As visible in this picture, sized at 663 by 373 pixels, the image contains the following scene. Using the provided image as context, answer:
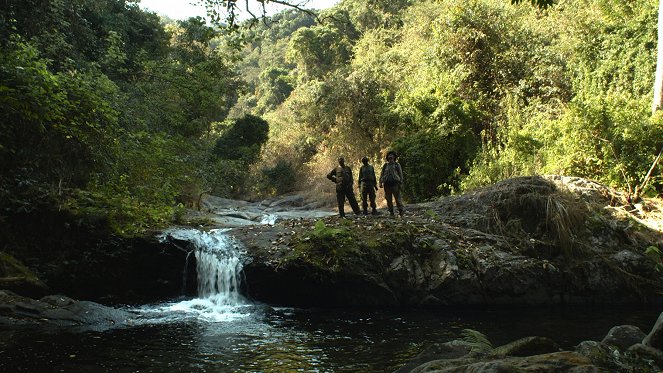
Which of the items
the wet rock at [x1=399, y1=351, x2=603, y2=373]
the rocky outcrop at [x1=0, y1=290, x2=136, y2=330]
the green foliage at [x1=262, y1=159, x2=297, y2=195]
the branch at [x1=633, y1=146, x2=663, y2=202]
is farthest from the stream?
the green foliage at [x1=262, y1=159, x2=297, y2=195]

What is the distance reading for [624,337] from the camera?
237 inches

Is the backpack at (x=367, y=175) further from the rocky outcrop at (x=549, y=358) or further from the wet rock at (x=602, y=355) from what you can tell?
the wet rock at (x=602, y=355)

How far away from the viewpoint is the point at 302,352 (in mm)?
7832

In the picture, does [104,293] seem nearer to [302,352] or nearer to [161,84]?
[302,352]

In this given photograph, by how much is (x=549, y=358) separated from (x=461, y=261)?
291 inches

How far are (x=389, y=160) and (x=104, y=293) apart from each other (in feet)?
24.9

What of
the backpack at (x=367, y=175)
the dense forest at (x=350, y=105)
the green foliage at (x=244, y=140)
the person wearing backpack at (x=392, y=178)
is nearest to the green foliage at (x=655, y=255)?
the dense forest at (x=350, y=105)

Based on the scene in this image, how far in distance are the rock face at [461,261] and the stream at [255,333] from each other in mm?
431

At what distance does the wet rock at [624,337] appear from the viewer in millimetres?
5922

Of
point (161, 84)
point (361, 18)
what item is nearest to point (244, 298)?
point (161, 84)

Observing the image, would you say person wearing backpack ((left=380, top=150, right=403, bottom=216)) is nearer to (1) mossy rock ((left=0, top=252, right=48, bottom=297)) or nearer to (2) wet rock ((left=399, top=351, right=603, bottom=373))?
(1) mossy rock ((left=0, top=252, right=48, bottom=297))

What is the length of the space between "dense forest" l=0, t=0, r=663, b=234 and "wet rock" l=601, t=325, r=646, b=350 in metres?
6.44

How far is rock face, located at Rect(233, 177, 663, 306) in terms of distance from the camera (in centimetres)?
1134

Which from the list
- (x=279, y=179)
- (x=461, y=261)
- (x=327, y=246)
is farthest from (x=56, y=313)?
(x=279, y=179)
